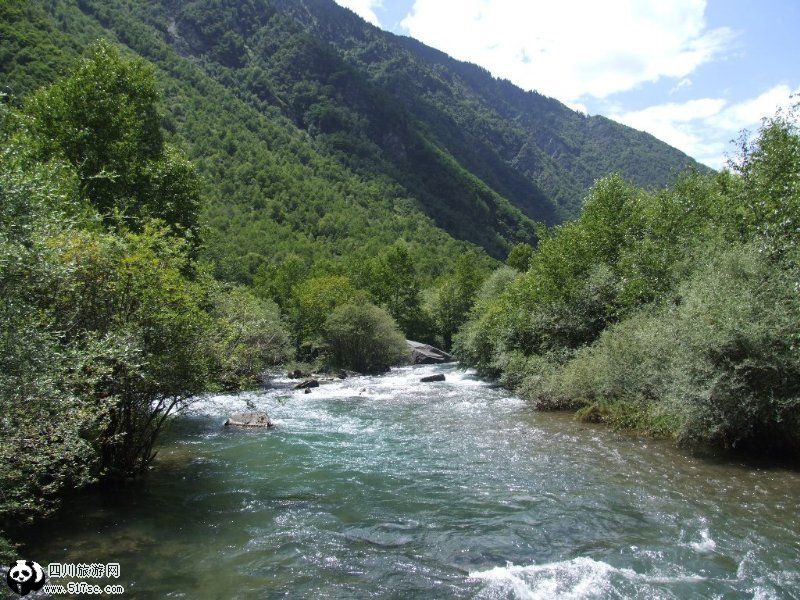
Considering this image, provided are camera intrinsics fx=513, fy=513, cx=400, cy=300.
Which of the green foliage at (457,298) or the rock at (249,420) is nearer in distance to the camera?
the rock at (249,420)

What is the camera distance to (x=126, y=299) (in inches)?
484

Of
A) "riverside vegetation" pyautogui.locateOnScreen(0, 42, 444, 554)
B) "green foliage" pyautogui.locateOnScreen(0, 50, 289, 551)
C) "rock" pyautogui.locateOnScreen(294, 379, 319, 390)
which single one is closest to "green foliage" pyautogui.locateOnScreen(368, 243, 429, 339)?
"rock" pyautogui.locateOnScreen(294, 379, 319, 390)

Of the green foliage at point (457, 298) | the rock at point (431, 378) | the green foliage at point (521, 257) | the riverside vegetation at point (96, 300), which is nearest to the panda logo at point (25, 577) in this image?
the riverside vegetation at point (96, 300)

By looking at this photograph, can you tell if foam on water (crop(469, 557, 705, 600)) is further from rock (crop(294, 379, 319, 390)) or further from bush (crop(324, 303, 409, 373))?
bush (crop(324, 303, 409, 373))

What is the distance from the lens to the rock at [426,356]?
187 ft

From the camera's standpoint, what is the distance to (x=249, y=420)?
73.9ft

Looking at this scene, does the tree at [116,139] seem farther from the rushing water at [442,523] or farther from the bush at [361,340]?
the bush at [361,340]

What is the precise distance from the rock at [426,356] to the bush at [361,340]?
5792mm

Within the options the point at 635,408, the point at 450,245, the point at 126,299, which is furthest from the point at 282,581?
the point at 450,245

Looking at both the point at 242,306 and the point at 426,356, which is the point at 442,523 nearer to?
the point at 242,306

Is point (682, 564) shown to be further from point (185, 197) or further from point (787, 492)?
point (185, 197)

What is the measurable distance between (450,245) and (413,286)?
66.8 metres

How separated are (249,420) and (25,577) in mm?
13746

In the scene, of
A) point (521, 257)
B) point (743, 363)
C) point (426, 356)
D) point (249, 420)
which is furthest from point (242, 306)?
point (521, 257)
